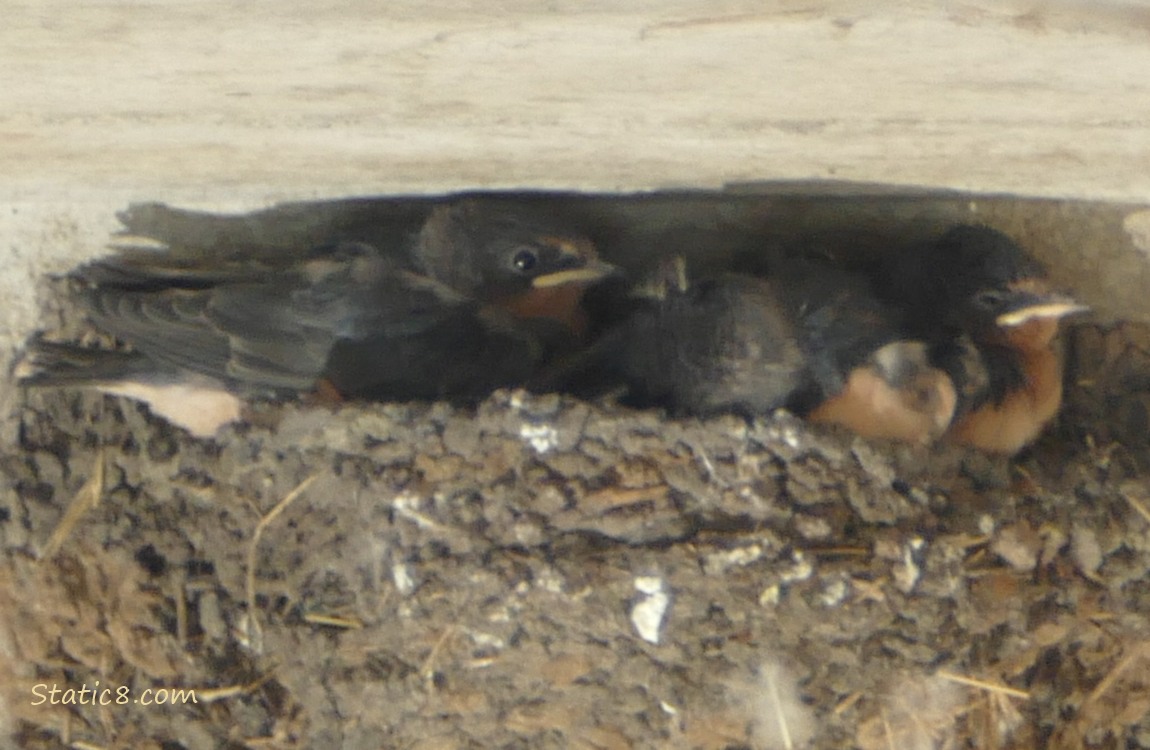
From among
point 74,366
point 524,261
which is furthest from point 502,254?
point 74,366

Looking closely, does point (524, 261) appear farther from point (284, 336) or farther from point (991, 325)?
point (991, 325)

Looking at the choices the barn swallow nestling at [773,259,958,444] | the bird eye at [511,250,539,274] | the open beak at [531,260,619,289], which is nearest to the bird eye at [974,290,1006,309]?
the barn swallow nestling at [773,259,958,444]

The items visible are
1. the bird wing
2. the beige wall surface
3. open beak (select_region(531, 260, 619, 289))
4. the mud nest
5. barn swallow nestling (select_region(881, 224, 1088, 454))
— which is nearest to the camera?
the beige wall surface

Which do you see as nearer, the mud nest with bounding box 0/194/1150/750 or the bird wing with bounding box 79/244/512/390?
the mud nest with bounding box 0/194/1150/750

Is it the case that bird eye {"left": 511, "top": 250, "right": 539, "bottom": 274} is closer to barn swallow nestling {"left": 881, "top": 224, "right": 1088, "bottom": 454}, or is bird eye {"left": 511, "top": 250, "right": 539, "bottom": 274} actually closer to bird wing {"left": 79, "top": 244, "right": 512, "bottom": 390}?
bird wing {"left": 79, "top": 244, "right": 512, "bottom": 390}

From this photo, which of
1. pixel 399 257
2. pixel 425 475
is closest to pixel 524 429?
pixel 425 475

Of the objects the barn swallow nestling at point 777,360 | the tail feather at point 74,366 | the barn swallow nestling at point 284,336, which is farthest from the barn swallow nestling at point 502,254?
the tail feather at point 74,366

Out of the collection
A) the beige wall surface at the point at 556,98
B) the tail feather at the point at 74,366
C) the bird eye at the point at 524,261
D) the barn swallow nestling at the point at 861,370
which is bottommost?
the barn swallow nestling at the point at 861,370

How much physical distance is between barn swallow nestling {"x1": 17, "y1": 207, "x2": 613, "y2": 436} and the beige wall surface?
191 millimetres

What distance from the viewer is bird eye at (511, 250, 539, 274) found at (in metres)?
3.64

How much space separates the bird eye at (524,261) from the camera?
11.9 ft

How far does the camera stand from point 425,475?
3.17 m

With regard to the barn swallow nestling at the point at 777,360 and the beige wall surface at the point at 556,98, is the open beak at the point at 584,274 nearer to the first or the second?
the barn swallow nestling at the point at 777,360

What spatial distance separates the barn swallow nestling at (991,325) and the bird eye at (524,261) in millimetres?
888
